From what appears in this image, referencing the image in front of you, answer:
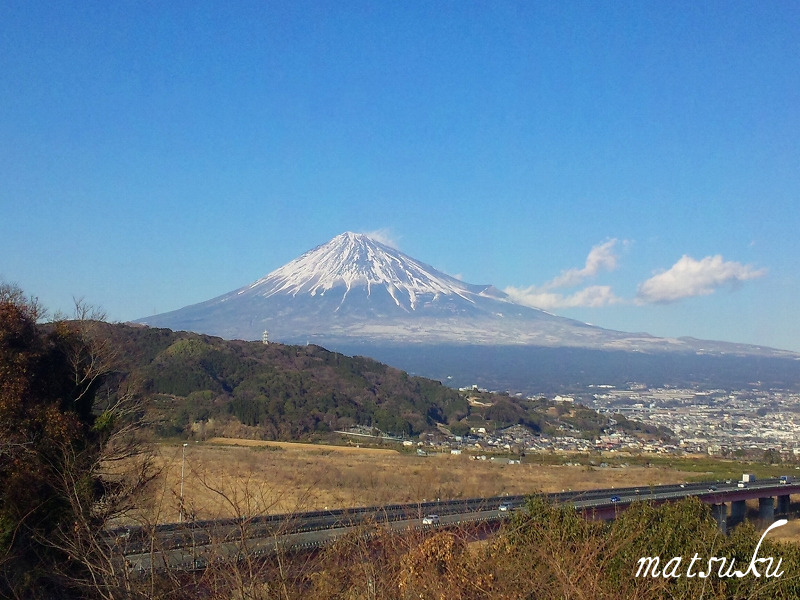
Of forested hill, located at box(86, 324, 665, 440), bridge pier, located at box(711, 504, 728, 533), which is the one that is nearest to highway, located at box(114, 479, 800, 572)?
bridge pier, located at box(711, 504, 728, 533)

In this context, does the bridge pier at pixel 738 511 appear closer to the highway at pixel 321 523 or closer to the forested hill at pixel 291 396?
the highway at pixel 321 523

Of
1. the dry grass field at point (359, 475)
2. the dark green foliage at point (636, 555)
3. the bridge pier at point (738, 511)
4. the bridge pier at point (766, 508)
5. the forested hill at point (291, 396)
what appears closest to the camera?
the dark green foliage at point (636, 555)

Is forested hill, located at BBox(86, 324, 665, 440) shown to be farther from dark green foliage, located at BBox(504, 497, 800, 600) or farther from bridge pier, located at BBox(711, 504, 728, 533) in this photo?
dark green foliage, located at BBox(504, 497, 800, 600)

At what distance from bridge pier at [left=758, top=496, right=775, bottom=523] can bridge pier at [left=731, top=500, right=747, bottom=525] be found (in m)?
0.78

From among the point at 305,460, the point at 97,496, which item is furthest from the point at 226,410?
the point at 97,496

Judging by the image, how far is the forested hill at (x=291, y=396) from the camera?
49.2 meters

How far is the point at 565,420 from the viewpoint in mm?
66500

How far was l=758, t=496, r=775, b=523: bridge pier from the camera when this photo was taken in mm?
26388

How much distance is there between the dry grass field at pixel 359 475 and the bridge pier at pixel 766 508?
12.5 ft

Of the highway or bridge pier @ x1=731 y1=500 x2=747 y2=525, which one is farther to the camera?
bridge pier @ x1=731 y1=500 x2=747 y2=525

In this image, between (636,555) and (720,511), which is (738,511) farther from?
(636,555)

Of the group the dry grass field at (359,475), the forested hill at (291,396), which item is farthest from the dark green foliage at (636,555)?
the forested hill at (291,396)

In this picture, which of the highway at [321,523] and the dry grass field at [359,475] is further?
the dry grass field at [359,475]

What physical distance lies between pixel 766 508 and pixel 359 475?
525 inches
